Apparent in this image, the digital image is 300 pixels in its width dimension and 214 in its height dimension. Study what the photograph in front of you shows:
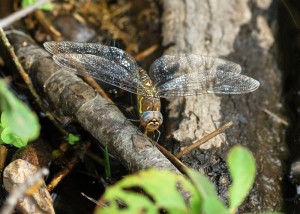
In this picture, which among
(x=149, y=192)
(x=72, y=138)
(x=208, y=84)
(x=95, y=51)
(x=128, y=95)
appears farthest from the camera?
(x=128, y=95)

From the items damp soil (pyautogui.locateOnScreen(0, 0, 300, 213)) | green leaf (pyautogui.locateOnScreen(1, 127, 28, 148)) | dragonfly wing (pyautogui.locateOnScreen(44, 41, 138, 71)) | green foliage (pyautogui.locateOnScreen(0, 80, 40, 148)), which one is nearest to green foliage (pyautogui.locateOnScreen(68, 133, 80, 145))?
damp soil (pyautogui.locateOnScreen(0, 0, 300, 213))

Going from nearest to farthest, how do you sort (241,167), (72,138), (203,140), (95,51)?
(241,167)
(203,140)
(72,138)
(95,51)

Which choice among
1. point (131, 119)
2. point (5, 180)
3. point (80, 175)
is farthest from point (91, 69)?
point (5, 180)

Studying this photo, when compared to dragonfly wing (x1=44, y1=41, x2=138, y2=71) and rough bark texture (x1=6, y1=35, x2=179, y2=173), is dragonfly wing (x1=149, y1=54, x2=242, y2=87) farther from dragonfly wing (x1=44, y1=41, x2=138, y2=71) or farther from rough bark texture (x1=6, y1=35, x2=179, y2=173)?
rough bark texture (x1=6, y1=35, x2=179, y2=173)

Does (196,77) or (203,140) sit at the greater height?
(196,77)

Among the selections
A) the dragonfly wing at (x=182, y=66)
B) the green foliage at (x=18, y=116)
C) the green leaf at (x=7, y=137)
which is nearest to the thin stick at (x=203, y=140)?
the dragonfly wing at (x=182, y=66)

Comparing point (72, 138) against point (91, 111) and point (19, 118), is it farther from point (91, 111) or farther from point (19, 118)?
point (19, 118)

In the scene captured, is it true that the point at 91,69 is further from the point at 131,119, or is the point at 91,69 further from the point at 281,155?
the point at 281,155

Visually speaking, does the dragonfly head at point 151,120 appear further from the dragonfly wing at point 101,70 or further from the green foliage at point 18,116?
the green foliage at point 18,116

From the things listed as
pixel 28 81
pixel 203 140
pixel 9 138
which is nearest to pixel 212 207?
pixel 203 140
